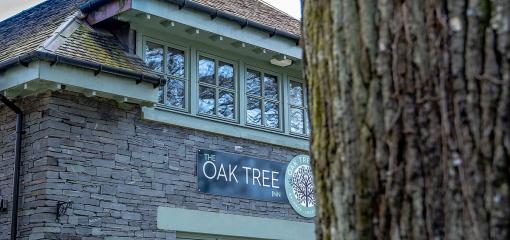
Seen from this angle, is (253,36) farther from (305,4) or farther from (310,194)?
(305,4)

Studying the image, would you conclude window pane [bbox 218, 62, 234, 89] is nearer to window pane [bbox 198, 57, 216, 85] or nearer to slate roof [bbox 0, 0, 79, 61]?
window pane [bbox 198, 57, 216, 85]

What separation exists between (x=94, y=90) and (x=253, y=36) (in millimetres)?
3138

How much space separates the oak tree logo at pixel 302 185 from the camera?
44.2 ft

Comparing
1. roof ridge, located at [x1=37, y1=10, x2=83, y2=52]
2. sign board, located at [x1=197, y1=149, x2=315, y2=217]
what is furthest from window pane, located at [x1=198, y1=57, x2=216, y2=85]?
roof ridge, located at [x1=37, y1=10, x2=83, y2=52]

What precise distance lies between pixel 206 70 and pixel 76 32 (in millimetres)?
2189

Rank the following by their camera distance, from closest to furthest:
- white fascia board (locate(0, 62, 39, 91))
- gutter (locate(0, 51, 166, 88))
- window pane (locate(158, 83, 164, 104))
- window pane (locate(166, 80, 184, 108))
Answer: gutter (locate(0, 51, 166, 88)), white fascia board (locate(0, 62, 39, 91)), window pane (locate(158, 83, 164, 104)), window pane (locate(166, 80, 184, 108))

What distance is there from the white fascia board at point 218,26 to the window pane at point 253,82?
601 mm

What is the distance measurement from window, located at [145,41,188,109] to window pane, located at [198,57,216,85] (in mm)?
306

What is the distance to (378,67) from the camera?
6.90 feet

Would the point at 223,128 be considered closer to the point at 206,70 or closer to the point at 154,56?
the point at 206,70

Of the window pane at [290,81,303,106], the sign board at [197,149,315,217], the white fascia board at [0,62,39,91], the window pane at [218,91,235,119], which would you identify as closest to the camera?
the white fascia board at [0,62,39,91]

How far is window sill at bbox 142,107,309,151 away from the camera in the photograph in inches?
461

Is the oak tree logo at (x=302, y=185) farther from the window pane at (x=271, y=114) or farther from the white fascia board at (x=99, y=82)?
the white fascia board at (x=99, y=82)

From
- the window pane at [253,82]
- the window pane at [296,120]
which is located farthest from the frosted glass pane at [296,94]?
the window pane at [253,82]
